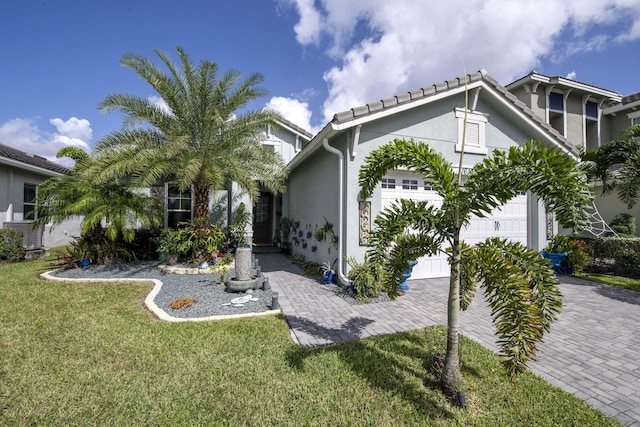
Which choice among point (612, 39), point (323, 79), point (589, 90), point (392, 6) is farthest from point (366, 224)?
point (589, 90)

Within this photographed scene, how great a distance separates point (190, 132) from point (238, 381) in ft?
28.4

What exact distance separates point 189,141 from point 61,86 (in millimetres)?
5548

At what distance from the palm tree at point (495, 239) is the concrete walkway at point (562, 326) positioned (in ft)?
5.26

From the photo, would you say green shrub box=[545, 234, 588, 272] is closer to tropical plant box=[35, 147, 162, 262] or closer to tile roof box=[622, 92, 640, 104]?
tile roof box=[622, 92, 640, 104]

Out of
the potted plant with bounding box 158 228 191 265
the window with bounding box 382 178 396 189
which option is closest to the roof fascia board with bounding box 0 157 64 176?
the potted plant with bounding box 158 228 191 265

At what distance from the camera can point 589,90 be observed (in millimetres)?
16984

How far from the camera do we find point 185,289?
735 cm

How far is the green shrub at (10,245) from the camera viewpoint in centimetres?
1059

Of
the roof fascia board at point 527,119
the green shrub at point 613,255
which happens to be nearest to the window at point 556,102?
the roof fascia board at point 527,119

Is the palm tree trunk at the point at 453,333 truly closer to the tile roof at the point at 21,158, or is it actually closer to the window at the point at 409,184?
the window at the point at 409,184

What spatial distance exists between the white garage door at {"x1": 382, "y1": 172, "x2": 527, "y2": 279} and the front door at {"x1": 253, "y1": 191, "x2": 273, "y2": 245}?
886 cm

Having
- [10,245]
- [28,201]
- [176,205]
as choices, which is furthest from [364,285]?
[28,201]

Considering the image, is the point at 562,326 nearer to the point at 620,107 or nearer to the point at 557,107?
the point at 557,107

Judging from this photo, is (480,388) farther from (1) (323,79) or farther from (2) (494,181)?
(1) (323,79)
